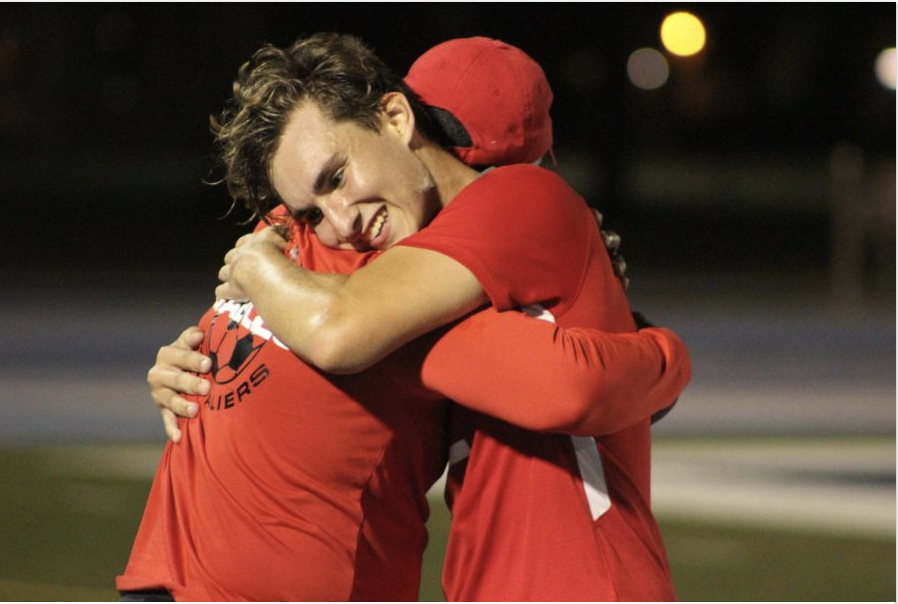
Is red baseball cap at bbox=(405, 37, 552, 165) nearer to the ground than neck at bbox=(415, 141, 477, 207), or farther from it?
farther from it

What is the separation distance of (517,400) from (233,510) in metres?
0.57

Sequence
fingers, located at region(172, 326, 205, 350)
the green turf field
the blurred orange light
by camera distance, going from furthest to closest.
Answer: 1. the blurred orange light
2. the green turf field
3. fingers, located at region(172, 326, 205, 350)

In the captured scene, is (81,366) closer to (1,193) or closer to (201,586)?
(201,586)

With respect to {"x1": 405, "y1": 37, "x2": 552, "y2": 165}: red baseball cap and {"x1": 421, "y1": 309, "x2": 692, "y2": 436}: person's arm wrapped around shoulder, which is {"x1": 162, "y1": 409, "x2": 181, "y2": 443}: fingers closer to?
{"x1": 421, "y1": 309, "x2": 692, "y2": 436}: person's arm wrapped around shoulder

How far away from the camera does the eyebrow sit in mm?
2338

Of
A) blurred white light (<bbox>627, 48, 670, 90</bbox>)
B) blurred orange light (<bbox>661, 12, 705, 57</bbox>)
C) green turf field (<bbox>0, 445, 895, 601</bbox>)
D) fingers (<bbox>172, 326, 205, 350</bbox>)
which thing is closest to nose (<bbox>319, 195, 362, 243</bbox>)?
fingers (<bbox>172, 326, 205, 350</bbox>)

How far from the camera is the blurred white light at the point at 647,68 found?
965 inches

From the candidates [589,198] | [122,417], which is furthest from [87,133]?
[122,417]

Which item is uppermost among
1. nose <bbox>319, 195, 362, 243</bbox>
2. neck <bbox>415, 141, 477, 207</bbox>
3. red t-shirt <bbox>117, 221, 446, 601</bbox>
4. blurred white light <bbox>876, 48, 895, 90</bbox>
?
blurred white light <bbox>876, 48, 895, 90</bbox>

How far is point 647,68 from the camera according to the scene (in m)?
25.2

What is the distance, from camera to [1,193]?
22.2 meters

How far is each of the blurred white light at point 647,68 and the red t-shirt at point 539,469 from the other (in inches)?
890

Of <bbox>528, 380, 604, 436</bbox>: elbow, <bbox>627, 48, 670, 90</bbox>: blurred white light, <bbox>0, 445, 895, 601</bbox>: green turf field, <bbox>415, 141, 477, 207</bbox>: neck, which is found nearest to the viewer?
<bbox>528, 380, 604, 436</bbox>: elbow

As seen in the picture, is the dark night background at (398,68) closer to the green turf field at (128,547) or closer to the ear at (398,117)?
the green turf field at (128,547)
